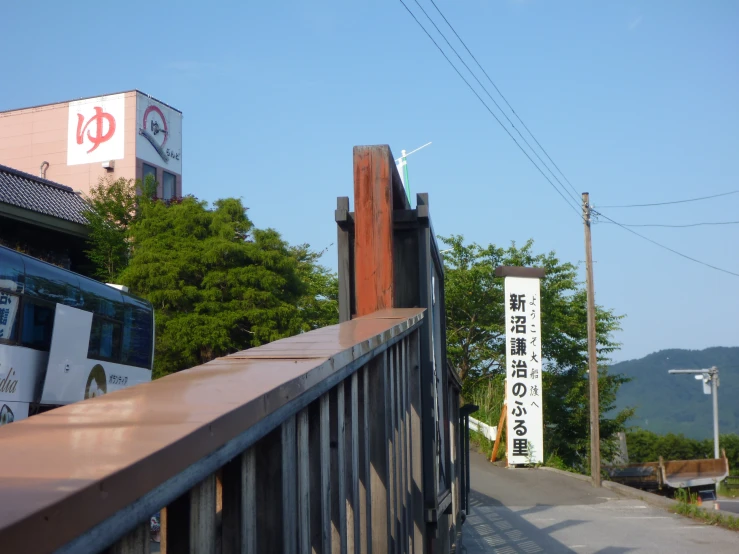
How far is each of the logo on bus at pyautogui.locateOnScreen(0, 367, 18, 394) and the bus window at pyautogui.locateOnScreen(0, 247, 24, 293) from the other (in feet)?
4.12

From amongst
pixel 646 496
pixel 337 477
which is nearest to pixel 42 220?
pixel 646 496

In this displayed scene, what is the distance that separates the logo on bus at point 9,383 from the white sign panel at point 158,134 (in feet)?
75.3

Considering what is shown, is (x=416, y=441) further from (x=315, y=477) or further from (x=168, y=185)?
(x=168, y=185)

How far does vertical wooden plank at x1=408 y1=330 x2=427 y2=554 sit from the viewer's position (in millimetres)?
3375

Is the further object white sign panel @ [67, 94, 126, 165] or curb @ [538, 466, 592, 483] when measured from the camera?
white sign panel @ [67, 94, 126, 165]

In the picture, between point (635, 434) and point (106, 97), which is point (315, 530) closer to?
point (106, 97)

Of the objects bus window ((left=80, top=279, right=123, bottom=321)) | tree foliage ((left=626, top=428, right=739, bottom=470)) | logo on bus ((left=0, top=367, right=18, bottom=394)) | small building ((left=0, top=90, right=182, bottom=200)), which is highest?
small building ((left=0, top=90, right=182, bottom=200))

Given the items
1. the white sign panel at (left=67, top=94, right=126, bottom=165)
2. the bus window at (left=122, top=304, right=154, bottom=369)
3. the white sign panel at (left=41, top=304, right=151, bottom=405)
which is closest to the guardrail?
the white sign panel at (left=41, top=304, right=151, bottom=405)

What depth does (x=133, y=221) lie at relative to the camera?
28859 mm

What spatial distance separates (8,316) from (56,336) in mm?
1472

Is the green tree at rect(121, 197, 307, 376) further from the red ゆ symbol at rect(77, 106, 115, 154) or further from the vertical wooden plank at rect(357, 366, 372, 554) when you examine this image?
the vertical wooden plank at rect(357, 366, 372, 554)

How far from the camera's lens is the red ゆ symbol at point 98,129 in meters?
34.2

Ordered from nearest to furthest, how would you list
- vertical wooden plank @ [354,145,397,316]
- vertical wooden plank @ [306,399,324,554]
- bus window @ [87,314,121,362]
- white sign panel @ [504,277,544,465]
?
vertical wooden plank @ [306,399,324,554], vertical wooden plank @ [354,145,397,316], bus window @ [87,314,121,362], white sign panel @ [504,277,544,465]

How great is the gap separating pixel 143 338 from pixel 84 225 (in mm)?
12271
